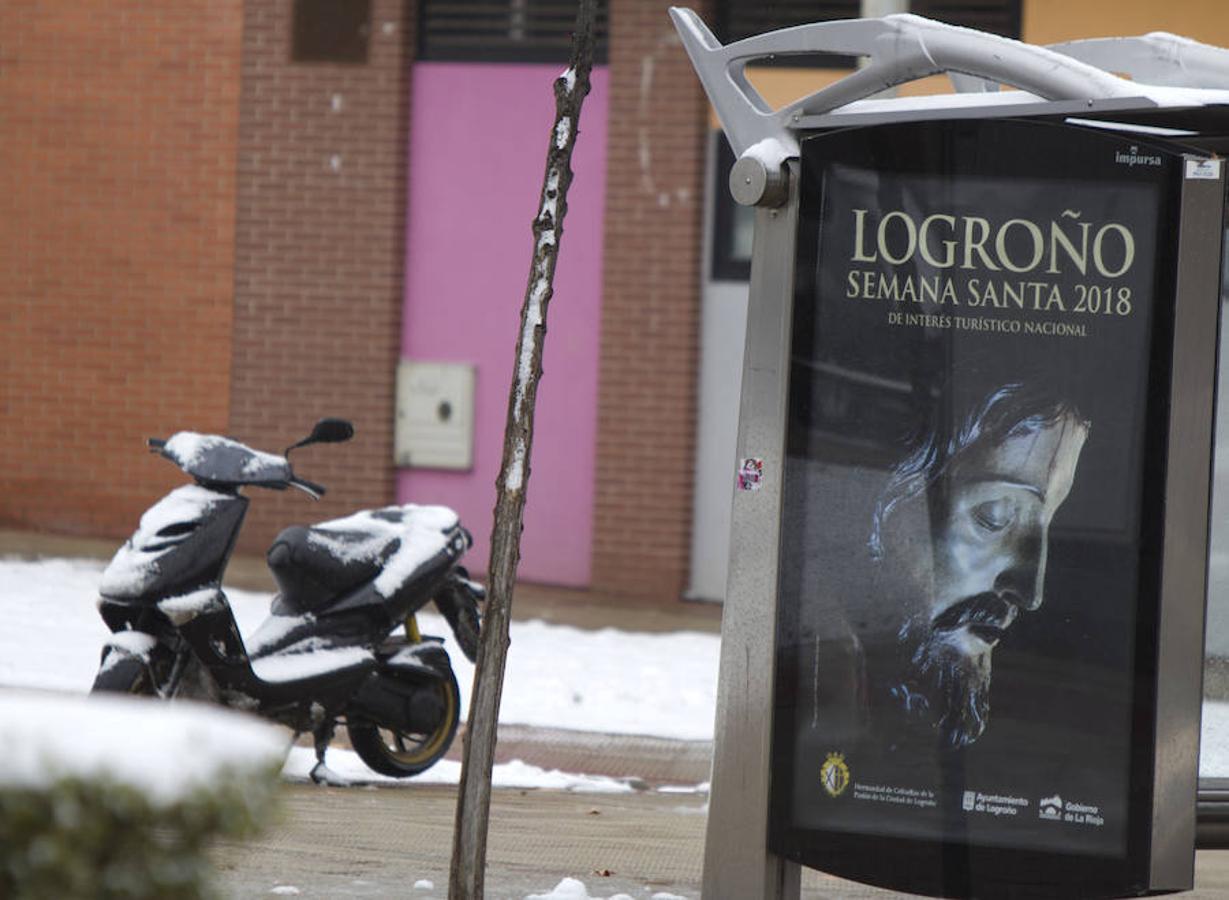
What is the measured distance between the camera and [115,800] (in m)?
2.50

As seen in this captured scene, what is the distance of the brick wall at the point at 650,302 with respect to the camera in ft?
44.1

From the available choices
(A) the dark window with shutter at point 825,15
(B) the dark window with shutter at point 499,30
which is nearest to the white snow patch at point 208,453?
(A) the dark window with shutter at point 825,15

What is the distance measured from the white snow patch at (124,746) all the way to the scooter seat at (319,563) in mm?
4798

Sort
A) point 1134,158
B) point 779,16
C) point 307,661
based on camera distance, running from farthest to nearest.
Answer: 1. point 779,16
2. point 307,661
3. point 1134,158

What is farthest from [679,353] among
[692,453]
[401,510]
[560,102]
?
[560,102]

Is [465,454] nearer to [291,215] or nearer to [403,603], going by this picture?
[291,215]

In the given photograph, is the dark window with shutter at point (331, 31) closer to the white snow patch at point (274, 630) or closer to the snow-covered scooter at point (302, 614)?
the snow-covered scooter at point (302, 614)

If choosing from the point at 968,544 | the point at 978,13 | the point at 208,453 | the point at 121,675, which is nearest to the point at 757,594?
the point at 968,544

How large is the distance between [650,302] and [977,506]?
8515 millimetres

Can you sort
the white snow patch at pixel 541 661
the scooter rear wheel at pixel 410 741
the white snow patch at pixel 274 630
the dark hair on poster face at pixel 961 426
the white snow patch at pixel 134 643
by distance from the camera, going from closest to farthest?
the dark hair on poster face at pixel 961 426 → the white snow patch at pixel 134 643 → the white snow patch at pixel 274 630 → the scooter rear wheel at pixel 410 741 → the white snow patch at pixel 541 661

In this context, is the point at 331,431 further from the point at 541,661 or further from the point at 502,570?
the point at 541,661

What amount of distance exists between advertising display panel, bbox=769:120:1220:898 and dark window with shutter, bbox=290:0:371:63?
30.5 ft

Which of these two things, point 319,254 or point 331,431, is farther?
point 319,254

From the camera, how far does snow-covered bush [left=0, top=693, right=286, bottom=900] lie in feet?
8.14
